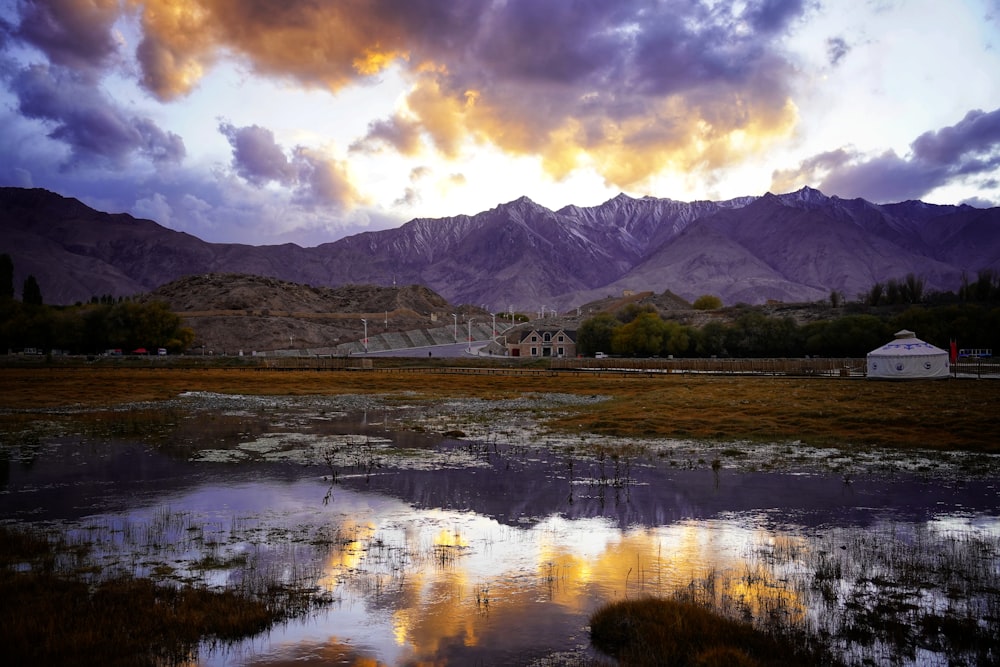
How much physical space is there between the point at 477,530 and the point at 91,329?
13892cm

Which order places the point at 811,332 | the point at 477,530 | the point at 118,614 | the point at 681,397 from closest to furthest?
the point at 118,614 → the point at 477,530 → the point at 681,397 → the point at 811,332

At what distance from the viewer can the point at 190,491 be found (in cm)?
2498

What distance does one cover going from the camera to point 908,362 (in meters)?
79.9

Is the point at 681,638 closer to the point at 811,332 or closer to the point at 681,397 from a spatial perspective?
the point at 681,397

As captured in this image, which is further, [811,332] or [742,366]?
[811,332]

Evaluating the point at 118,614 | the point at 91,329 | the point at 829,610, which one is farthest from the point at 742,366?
the point at 91,329

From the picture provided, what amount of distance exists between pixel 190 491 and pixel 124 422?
79.9ft

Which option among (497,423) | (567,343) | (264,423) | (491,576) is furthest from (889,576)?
(567,343)

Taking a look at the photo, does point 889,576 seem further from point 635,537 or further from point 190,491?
point 190,491

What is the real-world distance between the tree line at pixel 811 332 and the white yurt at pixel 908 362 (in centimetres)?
3257

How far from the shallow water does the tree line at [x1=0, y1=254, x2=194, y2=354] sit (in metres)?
113

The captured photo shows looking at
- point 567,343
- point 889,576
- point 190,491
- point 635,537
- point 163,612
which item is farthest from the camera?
point 567,343

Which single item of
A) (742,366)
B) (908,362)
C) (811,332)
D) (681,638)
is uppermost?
(811,332)

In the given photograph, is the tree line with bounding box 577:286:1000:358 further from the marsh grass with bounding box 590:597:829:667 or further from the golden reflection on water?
the marsh grass with bounding box 590:597:829:667
